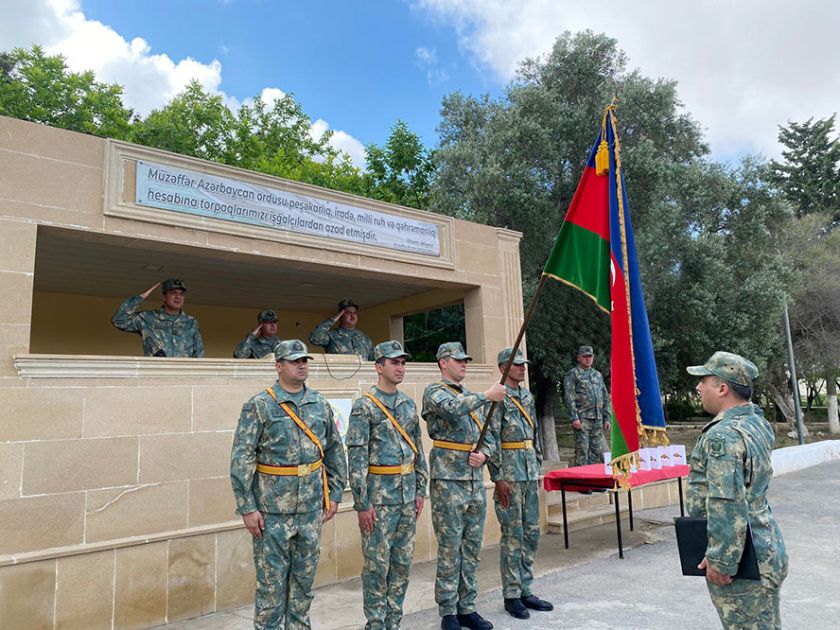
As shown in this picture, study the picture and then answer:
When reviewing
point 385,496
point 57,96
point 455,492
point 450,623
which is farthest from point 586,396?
point 57,96

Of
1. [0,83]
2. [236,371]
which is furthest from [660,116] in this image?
[0,83]

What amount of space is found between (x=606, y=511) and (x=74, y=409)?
269 inches

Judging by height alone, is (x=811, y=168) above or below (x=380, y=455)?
above

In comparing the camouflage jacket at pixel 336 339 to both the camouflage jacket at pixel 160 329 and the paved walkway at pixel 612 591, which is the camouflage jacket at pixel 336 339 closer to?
the camouflage jacket at pixel 160 329

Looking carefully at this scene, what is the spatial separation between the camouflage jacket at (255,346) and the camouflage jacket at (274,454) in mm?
3353

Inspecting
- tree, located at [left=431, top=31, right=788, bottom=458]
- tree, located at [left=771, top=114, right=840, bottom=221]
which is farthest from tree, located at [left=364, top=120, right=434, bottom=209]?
tree, located at [left=771, top=114, right=840, bottom=221]

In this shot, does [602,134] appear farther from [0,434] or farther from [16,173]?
[0,434]

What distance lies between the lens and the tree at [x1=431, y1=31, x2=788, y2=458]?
12.1 m

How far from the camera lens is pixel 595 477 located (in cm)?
626

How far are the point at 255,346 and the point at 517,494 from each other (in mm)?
3830

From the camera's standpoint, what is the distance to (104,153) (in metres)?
5.08

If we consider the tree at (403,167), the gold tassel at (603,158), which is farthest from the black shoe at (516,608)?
the tree at (403,167)

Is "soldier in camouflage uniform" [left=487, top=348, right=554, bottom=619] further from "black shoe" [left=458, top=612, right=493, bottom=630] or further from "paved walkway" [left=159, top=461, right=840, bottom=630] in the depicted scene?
"black shoe" [left=458, top=612, right=493, bottom=630]

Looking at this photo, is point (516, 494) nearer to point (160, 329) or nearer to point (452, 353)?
point (452, 353)
